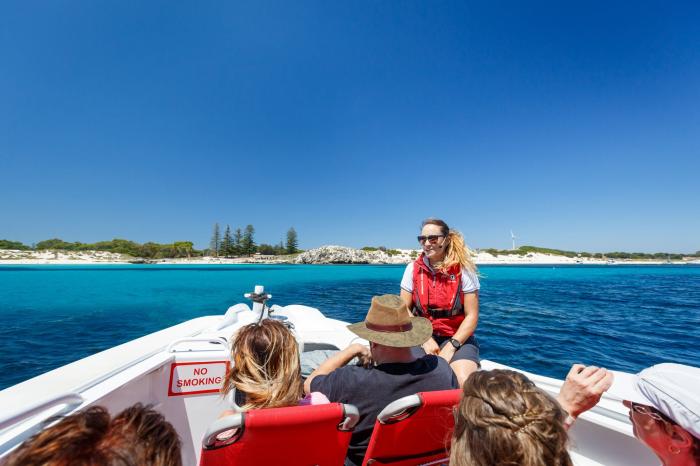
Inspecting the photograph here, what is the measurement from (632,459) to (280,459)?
2.27 meters

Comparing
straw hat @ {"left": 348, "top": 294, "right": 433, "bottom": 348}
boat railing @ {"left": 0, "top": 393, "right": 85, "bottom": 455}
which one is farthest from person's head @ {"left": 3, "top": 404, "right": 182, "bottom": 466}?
straw hat @ {"left": 348, "top": 294, "right": 433, "bottom": 348}

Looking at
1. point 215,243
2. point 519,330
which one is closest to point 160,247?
point 215,243

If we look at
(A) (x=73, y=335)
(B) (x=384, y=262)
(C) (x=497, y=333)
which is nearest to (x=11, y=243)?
(B) (x=384, y=262)

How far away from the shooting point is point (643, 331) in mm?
7973

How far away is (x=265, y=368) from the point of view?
1.42 m

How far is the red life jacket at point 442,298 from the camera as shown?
297 cm

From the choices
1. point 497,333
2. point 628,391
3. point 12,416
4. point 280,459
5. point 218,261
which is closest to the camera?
point 12,416

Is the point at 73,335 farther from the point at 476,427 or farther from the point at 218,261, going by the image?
the point at 218,261

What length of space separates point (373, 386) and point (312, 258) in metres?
85.7

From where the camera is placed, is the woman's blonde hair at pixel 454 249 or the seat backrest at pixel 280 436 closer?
the seat backrest at pixel 280 436

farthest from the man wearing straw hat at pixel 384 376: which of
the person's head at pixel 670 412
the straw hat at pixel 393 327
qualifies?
the person's head at pixel 670 412

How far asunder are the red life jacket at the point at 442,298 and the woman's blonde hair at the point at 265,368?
1.92 meters

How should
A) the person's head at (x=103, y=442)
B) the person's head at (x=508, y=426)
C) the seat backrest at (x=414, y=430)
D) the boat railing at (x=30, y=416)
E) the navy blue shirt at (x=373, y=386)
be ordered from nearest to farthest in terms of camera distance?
the person's head at (x=103, y=442) → the person's head at (x=508, y=426) → the boat railing at (x=30, y=416) → the seat backrest at (x=414, y=430) → the navy blue shirt at (x=373, y=386)

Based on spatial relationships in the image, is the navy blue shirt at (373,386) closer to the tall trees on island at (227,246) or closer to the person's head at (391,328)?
the person's head at (391,328)
